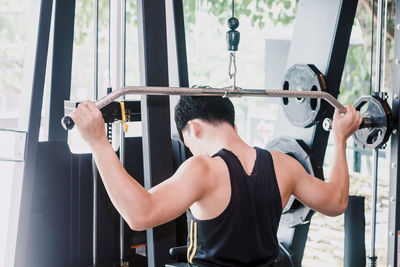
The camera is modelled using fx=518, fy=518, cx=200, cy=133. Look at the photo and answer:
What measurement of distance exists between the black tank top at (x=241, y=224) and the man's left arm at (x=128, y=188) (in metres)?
0.15

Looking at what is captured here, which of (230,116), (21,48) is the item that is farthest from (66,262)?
(21,48)

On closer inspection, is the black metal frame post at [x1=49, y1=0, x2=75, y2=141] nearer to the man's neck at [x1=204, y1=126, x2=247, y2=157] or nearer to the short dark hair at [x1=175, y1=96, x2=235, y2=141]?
the short dark hair at [x1=175, y1=96, x2=235, y2=141]

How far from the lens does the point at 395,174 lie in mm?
2381

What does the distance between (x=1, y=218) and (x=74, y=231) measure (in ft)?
1.30

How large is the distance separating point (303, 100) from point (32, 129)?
1.32 metres

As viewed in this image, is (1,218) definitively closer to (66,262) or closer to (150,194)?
(66,262)

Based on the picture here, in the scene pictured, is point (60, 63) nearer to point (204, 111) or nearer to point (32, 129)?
point (32, 129)

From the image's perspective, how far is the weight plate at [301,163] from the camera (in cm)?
264

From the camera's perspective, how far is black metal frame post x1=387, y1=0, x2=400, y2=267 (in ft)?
7.79

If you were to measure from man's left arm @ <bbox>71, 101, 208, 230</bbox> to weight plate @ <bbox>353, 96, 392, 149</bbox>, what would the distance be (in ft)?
3.76

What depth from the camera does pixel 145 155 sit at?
226cm

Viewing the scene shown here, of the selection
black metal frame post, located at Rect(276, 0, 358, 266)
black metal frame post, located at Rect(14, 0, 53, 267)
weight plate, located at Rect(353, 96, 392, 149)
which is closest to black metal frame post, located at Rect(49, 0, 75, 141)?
black metal frame post, located at Rect(14, 0, 53, 267)

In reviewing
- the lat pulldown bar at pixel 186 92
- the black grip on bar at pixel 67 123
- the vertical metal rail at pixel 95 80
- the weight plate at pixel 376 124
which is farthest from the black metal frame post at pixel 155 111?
the weight plate at pixel 376 124

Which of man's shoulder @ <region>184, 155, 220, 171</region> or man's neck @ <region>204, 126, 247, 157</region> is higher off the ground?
man's neck @ <region>204, 126, 247, 157</region>
